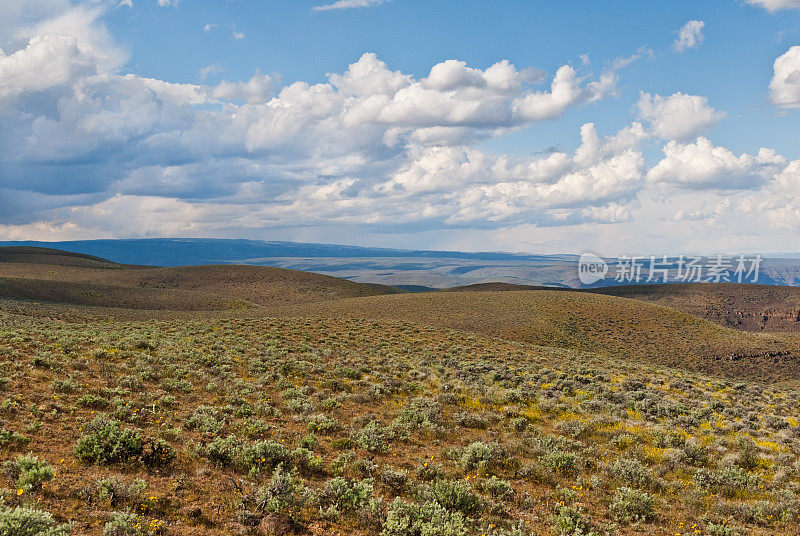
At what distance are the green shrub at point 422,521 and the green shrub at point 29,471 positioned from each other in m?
5.93

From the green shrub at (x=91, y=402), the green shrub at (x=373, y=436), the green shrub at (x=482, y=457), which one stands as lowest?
the green shrub at (x=373, y=436)

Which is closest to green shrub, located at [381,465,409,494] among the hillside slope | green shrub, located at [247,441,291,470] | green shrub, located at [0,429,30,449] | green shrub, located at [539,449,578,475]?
green shrub, located at [247,441,291,470]

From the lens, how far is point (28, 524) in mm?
5855

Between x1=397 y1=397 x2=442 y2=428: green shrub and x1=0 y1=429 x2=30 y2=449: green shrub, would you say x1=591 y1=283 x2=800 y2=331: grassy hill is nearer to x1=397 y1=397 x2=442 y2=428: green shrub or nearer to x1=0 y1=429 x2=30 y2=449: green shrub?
x1=397 y1=397 x2=442 y2=428: green shrub

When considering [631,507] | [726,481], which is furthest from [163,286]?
[726,481]

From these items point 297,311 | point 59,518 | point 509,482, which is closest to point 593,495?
point 509,482

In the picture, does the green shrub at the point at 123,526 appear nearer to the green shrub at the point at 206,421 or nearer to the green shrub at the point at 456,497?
the green shrub at the point at 206,421

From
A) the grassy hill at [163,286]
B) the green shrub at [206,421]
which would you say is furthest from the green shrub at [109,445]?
the grassy hill at [163,286]

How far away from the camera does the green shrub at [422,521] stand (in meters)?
7.01

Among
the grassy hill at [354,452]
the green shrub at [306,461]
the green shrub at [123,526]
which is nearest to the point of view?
the green shrub at [123,526]

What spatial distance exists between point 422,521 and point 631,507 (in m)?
4.39

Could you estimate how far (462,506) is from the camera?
818 cm

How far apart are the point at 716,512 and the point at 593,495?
235 cm

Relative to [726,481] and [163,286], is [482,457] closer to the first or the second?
[726,481]
